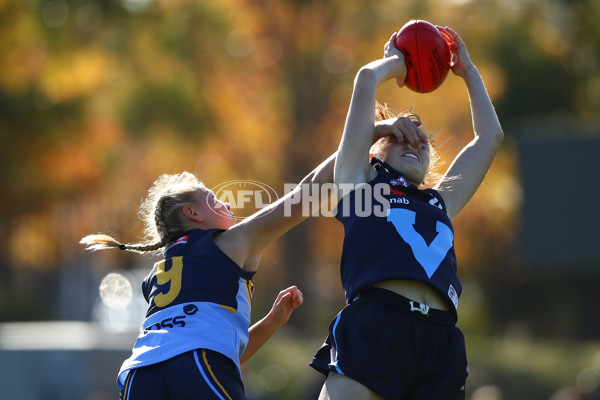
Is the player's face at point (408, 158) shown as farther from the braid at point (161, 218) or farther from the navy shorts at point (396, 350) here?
the braid at point (161, 218)

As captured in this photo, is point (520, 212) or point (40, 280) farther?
point (40, 280)

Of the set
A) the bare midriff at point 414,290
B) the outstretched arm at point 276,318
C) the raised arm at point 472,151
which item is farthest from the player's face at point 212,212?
the raised arm at point 472,151

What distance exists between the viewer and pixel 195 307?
3.59 m

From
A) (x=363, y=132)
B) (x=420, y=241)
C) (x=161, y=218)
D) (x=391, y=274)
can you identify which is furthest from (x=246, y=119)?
(x=391, y=274)

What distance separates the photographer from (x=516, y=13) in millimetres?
24156

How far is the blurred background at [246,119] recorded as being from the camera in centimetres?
1878

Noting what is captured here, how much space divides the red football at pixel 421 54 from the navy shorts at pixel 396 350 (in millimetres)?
1154

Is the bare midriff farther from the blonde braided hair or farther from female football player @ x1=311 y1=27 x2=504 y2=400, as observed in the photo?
the blonde braided hair

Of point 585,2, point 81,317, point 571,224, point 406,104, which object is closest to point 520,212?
point 571,224

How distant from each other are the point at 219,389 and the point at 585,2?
21.8 metres

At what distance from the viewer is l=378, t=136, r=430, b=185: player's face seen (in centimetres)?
379

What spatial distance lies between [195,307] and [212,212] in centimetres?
56

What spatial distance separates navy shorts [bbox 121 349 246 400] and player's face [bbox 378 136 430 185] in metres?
1.11

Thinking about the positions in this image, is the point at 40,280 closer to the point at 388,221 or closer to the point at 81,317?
the point at 81,317
